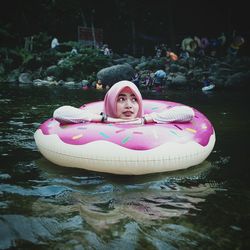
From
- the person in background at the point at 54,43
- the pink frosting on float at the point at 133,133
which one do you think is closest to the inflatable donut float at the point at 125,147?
the pink frosting on float at the point at 133,133

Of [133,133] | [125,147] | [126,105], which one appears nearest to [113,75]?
[126,105]

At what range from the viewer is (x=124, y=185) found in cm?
401

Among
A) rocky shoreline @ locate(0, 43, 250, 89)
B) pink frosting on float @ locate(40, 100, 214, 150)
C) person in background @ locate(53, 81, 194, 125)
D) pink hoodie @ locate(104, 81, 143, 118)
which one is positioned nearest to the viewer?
pink frosting on float @ locate(40, 100, 214, 150)

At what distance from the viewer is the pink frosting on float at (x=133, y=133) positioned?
4.18 metres

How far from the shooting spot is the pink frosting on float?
4.18 meters

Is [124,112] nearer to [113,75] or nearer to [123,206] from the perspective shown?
[123,206]

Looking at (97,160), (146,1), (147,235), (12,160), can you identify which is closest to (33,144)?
(12,160)

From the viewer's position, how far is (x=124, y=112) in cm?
523

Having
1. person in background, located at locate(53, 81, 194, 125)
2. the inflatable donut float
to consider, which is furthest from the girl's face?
the inflatable donut float

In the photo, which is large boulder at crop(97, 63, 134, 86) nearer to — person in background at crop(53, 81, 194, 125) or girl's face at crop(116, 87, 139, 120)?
person in background at crop(53, 81, 194, 125)

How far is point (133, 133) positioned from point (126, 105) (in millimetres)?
1004

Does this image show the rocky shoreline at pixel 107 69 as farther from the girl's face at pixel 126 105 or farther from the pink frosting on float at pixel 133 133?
the pink frosting on float at pixel 133 133

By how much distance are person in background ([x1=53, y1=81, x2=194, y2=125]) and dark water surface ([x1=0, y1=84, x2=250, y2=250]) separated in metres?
0.64

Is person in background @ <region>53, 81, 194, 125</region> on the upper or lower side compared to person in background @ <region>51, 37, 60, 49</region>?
lower
